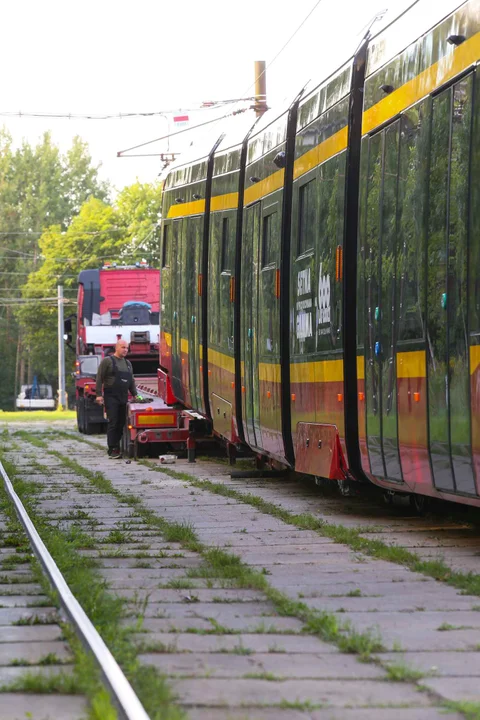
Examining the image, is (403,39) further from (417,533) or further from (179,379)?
(179,379)

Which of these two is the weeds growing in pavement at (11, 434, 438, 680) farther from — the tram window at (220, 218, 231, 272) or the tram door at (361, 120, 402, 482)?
the tram window at (220, 218, 231, 272)

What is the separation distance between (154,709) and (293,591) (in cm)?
289

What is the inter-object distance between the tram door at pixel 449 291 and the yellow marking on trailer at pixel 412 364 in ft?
0.42

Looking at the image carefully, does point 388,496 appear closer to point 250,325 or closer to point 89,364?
point 250,325

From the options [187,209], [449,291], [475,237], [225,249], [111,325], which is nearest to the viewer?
[475,237]

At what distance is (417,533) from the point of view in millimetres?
10250

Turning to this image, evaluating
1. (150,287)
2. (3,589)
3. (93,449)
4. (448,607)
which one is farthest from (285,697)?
(150,287)

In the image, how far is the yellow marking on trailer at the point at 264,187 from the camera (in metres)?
13.4

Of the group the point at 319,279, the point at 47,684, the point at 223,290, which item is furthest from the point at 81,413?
the point at 47,684

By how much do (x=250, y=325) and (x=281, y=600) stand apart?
8035 mm

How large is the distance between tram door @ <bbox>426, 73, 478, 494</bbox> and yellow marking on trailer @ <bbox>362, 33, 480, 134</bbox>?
0.11 meters

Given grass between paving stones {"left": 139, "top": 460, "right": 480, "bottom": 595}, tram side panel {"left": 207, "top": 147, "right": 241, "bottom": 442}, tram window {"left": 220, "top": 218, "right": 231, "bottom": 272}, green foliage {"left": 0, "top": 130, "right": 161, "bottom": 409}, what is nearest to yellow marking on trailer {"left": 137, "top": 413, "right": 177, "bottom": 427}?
tram side panel {"left": 207, "top": 147, "right": 241, "bottom": 442}

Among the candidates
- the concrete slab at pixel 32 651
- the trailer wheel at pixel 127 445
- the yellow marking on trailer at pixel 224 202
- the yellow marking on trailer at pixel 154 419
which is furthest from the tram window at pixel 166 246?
the concrete slab at pixel 32 651

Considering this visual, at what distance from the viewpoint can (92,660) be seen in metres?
5.41
